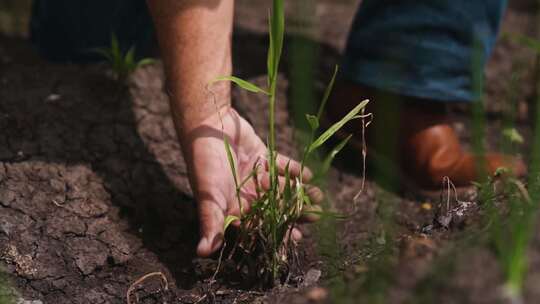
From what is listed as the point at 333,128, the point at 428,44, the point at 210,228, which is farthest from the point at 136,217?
the point at 428,44

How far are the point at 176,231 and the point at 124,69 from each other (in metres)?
0.62

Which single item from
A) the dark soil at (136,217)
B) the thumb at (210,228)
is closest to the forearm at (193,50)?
the thumb at (210,228)

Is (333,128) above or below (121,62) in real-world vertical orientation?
above

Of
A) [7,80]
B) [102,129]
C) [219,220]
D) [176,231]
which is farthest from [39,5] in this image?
[219,220]

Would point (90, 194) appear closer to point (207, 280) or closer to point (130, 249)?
point (130, 249)

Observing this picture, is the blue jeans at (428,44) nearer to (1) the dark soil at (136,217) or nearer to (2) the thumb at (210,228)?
(1) the dark soil at (136,217)

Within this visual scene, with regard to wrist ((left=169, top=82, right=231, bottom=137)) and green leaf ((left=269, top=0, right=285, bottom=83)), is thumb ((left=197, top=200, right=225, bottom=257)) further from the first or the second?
green leaf ((left=269, top=0, right=285, bottom=83))

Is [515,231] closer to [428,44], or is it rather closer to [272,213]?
[272,213]

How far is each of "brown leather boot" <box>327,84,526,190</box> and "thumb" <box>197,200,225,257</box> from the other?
78cm

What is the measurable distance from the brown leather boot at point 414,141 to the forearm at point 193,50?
2.45 feet

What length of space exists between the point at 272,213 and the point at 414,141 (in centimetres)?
88

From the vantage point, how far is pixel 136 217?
174 cm

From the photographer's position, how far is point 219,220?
4.93ft

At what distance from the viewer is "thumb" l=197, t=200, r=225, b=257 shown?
149 centimetres
